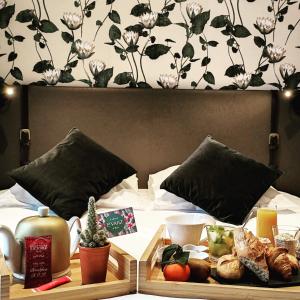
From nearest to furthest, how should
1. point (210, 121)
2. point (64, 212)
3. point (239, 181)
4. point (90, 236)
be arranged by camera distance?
point (90, 236), point (64, 212), point (239, 181), point (210, 121)

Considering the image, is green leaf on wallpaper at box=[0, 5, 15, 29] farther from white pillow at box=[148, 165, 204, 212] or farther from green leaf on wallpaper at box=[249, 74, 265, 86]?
green leaf on wallpaper at box=[249, 74, 265, 86]

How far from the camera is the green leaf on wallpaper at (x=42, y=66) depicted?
3.49m

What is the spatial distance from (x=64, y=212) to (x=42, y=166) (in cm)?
40

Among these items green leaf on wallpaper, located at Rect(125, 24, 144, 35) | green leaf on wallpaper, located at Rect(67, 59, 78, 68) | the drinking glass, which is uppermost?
green leaf on wallpaper, located at Rect(125, 24, 144, 35)

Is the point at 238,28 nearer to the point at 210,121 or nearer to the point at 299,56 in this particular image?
the point at 299,56

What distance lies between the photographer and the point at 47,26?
3475 millimetres

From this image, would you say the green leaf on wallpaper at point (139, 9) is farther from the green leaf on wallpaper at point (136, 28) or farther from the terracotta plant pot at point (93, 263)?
the terracotta plant pot at point (93, 263)

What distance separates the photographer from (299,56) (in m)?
3.56

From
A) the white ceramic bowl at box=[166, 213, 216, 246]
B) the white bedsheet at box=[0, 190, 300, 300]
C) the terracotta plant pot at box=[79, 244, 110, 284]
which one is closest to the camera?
the terracotta plant pot at box=[79, 244, 110, 284]

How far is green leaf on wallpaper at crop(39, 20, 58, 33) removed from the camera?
347 centimetres

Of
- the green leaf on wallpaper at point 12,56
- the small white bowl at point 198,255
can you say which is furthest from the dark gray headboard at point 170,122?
the small white bowl at point 198,255

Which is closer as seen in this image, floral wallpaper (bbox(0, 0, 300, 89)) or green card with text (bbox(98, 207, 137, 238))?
green card with text (bbox(98, 207, 137, 238))

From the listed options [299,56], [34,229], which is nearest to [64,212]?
[34,229]

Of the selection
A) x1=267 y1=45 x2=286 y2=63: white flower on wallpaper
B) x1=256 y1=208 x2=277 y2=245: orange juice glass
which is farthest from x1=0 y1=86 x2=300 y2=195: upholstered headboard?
x1=256 y1=208 x2=277 y2=245: orange juice glass
